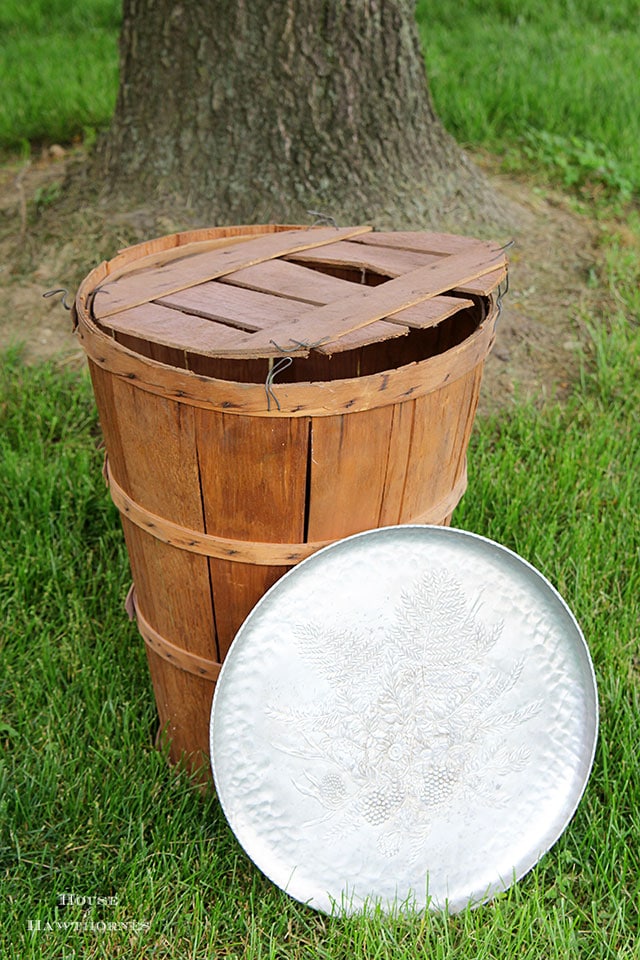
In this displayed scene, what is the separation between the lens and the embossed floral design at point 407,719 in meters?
1.76

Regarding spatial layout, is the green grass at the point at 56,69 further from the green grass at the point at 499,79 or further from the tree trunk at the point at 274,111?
the tree trunk at the point at 274,111

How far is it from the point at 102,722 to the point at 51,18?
19.8 ft

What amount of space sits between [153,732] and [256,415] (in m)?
1.10

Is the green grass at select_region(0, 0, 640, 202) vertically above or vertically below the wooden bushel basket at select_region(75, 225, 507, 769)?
below

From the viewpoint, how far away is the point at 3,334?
334cm

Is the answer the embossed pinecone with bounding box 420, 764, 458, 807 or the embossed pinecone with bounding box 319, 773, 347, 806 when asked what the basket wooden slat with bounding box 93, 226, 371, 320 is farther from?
the embossed pinecone with bounding box 420, 764, 458, 807

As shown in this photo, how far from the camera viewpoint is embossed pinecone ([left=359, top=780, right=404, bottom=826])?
1.81 meters

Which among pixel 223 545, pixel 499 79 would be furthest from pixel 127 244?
pixel 499 79

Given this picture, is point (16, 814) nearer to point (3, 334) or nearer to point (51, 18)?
point (3, 334)

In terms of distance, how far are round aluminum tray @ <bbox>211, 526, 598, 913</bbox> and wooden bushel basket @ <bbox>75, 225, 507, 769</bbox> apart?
103mm

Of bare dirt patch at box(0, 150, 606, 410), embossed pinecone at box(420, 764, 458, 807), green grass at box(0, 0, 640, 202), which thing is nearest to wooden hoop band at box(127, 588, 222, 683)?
embossed pinecone at box(420, 764, 458, 807)

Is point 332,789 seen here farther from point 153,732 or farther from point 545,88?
point 545,88

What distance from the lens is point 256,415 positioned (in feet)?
5.08

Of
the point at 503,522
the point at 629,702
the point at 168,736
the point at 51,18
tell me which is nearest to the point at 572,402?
the point at 503,522
